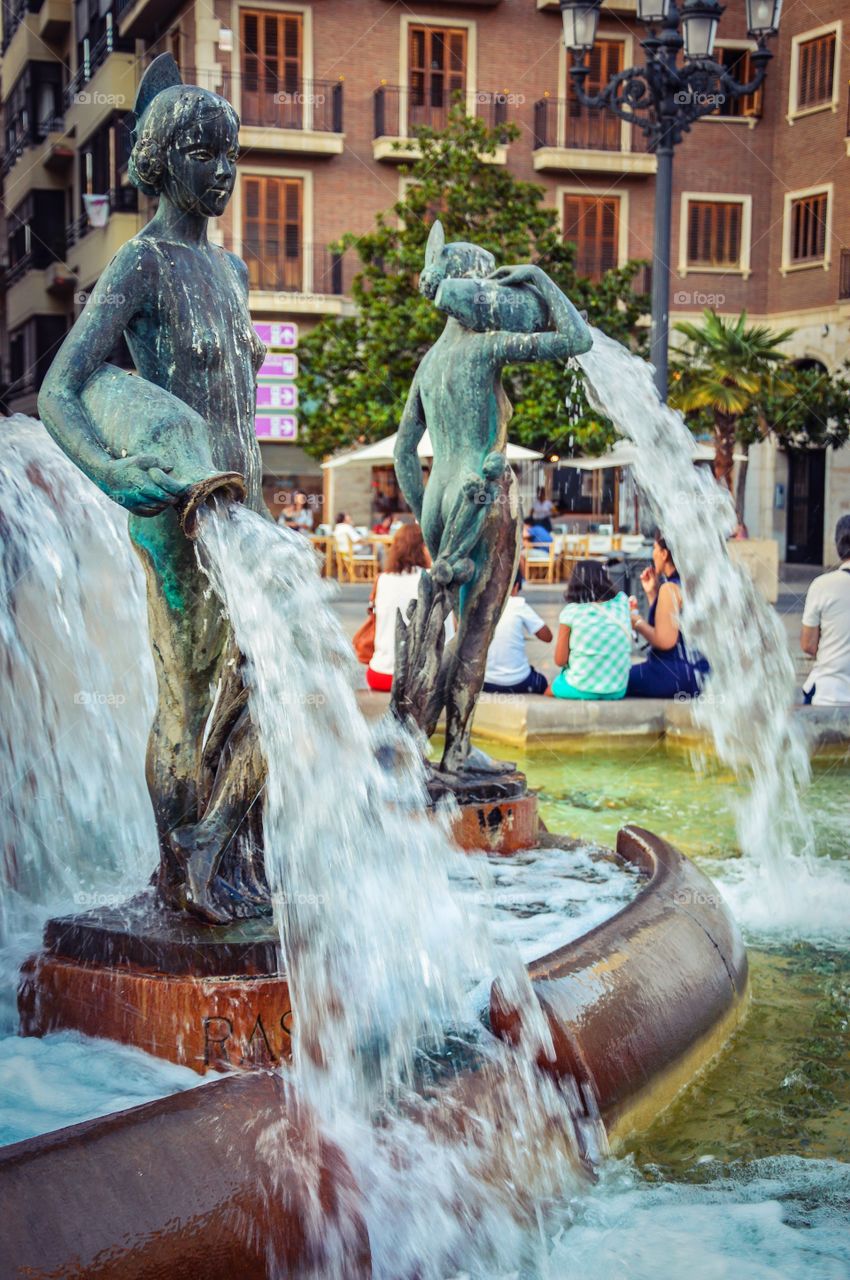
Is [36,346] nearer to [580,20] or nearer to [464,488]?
[580,20]

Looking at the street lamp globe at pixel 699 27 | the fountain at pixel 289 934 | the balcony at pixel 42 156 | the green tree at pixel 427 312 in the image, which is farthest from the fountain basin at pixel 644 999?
the balcony at pixel 42 156

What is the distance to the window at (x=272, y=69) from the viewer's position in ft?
95.9

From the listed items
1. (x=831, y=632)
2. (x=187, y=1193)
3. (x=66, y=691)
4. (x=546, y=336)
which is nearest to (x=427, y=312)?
(x=831, y=632)

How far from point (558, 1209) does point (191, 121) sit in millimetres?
2303

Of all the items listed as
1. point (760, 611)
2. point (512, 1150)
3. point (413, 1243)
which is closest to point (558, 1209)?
point (512, 1150)

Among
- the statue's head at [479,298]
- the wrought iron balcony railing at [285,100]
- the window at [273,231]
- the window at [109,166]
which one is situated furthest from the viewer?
the window at [109,166]

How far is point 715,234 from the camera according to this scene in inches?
1302

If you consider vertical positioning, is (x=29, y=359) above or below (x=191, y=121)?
above

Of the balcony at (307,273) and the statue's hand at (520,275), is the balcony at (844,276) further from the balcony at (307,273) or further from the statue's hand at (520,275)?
the statue's hand at (520,275)

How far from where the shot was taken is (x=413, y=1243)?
242 cm

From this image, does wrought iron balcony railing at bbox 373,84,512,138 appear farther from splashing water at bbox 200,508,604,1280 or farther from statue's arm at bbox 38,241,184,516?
splashing water at bbox 200,508,604,1280

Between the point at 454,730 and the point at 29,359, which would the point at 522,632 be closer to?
the point at 454,730

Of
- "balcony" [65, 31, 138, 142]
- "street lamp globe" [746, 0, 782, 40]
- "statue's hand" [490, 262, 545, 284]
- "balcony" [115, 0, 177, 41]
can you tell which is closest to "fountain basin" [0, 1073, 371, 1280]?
"statue's hand" [490, 262, 545, 284]

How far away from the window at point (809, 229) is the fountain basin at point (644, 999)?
30.2 meters
